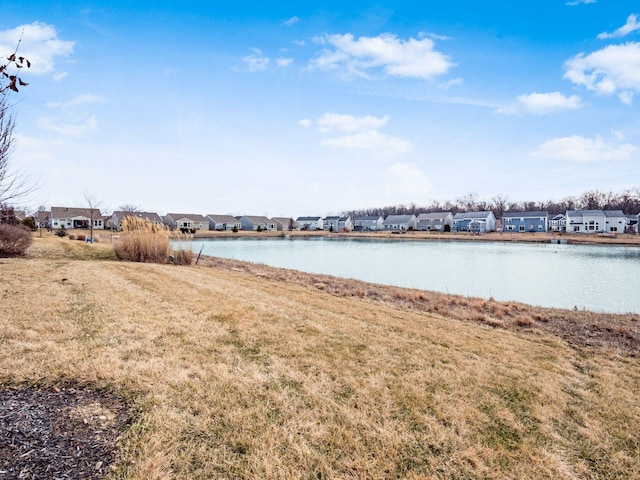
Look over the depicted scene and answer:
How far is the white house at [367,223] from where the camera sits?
295ft

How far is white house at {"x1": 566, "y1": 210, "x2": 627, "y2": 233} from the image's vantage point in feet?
195

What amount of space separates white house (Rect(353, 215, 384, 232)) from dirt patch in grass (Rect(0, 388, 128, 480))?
8706 cm

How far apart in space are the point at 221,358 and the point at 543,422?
10.8 ft

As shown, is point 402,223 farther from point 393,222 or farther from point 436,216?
point 436,216

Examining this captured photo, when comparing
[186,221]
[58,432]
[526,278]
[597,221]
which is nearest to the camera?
[58,432]

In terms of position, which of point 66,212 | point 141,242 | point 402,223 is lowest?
point 141,242

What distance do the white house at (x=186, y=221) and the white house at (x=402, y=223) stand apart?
1722 inches

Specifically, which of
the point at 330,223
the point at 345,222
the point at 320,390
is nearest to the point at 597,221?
the point at 345,222

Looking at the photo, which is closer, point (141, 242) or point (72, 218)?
point (141, 242)

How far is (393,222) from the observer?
85125 millimetres

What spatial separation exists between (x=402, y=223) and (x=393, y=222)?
280 cm

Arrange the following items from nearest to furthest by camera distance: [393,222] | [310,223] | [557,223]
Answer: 1. [557,223]
2. [393,222]
3. [310,223]

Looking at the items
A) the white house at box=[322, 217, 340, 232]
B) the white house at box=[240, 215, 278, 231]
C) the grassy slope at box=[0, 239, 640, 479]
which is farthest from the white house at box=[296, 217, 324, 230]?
the grassy slope at box=[0, 239, 640, 479]

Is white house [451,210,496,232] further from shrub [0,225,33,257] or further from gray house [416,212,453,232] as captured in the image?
shrub [0,225,33,257]
